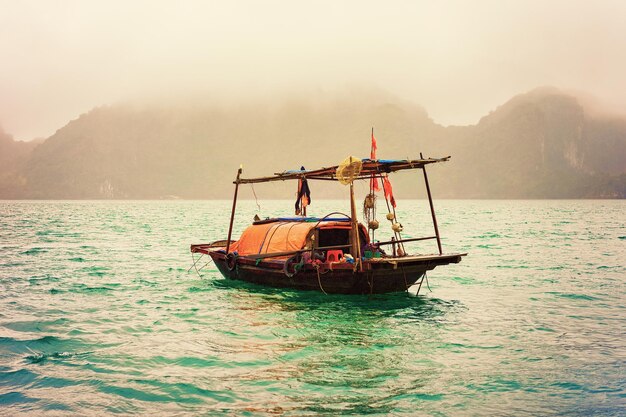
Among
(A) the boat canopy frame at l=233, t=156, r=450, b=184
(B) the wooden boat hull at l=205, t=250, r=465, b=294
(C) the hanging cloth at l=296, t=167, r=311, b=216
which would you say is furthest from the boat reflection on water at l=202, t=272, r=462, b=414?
(C) the hanging cloth at l=296, t=167, r=311, b=216

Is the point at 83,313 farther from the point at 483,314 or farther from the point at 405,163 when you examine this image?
the point at 483,314

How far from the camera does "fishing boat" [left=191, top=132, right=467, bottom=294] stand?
49.6ft

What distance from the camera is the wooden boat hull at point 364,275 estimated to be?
49.5 ft

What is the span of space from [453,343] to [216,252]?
10943mm

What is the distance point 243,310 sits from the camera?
15422mm

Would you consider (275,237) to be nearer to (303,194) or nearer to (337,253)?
(337,253)

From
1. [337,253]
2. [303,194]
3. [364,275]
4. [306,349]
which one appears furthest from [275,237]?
[306,349]

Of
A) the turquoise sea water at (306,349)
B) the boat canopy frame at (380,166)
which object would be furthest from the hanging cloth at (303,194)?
the turquoise sea water at (306,349)

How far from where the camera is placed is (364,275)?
1529 cm

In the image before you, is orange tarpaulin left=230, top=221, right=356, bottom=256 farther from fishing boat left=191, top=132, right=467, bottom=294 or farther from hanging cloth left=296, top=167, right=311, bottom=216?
hanging cloth left=296, top=167, right=311, bottom=216

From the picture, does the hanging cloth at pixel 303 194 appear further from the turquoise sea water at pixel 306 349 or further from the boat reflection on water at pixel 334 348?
the boat reflection on water at pixel 334 348

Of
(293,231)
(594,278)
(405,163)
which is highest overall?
(405,163)

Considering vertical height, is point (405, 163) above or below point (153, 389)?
above

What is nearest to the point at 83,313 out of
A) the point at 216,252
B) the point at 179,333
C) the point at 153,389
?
the point at 179,333
